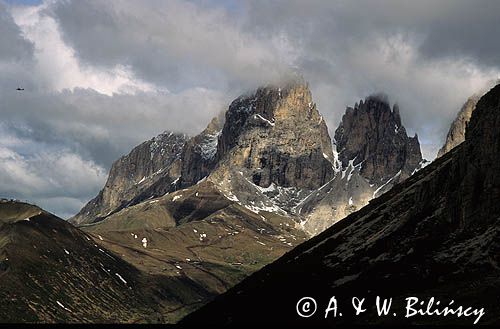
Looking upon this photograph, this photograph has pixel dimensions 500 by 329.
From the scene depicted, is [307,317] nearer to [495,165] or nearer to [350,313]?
[350,313]

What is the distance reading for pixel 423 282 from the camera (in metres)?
129

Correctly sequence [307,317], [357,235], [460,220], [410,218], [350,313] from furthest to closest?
[357,235] < [410,218] < [460,220] < [307,317] < [350,313]

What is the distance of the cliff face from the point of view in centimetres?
11938

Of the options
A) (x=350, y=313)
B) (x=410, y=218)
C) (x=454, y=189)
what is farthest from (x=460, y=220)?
(x=350, y=313)

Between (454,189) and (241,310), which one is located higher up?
(454,189)

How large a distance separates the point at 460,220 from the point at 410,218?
967 inches

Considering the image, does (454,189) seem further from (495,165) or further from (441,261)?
(441,261)

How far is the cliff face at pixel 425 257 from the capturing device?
11938 centimetres

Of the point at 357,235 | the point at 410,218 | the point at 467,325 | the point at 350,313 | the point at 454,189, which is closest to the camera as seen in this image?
the point at 467,325

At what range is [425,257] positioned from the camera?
14412 centimetres

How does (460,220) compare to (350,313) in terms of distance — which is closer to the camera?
(350,313)

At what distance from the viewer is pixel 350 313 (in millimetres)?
128875

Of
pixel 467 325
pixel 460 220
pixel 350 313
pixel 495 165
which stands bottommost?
pixel 467 325

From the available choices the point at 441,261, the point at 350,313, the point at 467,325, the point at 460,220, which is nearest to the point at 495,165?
the point at 460,220
